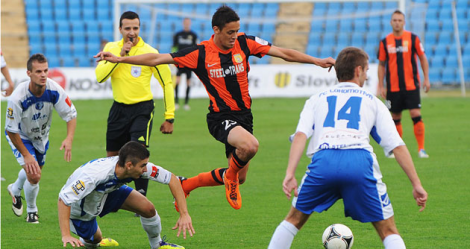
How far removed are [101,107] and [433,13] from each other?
624 inches

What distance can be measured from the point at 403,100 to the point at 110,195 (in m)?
7.29

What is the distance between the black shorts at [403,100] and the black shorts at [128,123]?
5.45 m

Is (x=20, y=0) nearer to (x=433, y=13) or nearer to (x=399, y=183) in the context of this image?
(x=433, y=13)

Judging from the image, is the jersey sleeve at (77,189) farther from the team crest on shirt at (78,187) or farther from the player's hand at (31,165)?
the player's hand at (31,165)

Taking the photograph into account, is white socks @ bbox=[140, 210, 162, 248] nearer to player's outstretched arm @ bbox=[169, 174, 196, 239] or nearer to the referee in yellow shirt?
player's outstretched arm @ bbox=[169, 174, 196, 239]

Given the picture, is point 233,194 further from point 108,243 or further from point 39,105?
point 39,105

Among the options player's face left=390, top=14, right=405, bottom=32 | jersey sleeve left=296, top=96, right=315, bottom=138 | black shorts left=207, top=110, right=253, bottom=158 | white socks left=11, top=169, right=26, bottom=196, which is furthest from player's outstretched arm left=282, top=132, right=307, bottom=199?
player's face left=390, top=14, right=405, bottom=32

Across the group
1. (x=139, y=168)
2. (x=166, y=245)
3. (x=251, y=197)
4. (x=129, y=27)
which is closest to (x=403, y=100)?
(x=251, y=197)

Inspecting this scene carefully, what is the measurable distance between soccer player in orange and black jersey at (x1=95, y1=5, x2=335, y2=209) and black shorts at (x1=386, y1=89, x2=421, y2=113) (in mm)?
5375

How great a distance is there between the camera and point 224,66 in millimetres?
7492

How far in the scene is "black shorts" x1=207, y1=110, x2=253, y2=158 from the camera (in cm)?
757

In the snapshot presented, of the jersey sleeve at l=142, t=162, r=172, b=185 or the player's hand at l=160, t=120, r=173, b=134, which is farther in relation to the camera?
the player's hand at l=160, t=120, r=173, b=134

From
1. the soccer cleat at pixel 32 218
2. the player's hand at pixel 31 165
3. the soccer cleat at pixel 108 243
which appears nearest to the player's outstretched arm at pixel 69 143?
the player's hand at pixel 31 165

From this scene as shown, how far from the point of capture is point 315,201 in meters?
5.04
